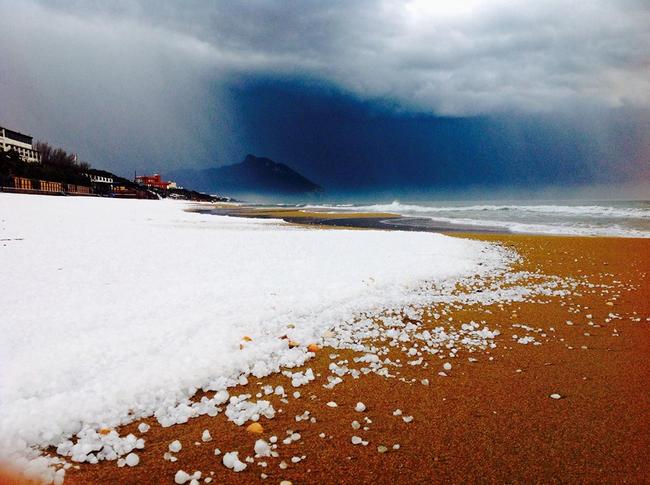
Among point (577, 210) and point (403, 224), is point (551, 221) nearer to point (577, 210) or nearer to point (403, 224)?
point (403, 224)

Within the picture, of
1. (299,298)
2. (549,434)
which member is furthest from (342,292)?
(549,434)

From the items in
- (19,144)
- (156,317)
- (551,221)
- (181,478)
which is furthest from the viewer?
(19,144)

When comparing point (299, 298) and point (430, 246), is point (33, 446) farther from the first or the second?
point (430, 246)

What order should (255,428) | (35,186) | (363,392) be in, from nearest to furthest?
(255,428)
(363,392)
(35,186)

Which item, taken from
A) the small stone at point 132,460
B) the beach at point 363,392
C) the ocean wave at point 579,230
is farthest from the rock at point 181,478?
the ocean wave at point 579,230

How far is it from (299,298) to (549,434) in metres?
5.43

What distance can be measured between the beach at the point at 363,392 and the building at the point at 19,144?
120921mm

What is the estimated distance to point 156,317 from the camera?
22.5 feet

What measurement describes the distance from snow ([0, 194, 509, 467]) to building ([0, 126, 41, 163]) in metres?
115

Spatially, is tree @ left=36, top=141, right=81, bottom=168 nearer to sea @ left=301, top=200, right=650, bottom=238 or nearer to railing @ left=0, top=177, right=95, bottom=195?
railing @ left=0, top=177, right=95, bottom=195

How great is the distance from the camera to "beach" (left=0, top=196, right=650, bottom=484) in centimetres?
341

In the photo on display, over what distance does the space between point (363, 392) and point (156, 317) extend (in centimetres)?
405

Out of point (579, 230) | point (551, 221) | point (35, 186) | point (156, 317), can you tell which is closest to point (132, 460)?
point (156, 317)

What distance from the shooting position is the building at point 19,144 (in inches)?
4131
